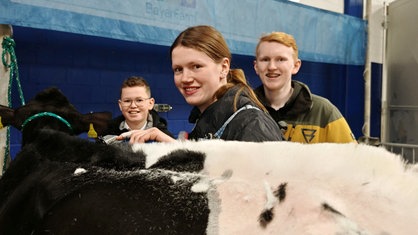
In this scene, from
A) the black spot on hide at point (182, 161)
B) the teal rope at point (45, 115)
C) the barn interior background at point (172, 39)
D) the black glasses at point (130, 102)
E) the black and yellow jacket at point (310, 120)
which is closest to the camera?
the black spot on hide at point (182, 161)

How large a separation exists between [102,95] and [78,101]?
0.20 meters

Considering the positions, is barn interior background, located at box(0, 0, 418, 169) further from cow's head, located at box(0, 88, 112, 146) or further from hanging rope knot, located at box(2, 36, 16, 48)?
cow's head, located at box(0, 88, 112, 146)

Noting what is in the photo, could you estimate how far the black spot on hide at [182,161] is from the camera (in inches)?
24.5

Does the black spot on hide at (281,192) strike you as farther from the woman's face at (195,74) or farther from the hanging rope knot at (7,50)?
the hanging rope knot at (7,50)

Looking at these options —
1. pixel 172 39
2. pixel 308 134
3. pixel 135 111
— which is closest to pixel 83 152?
pixel 308 134

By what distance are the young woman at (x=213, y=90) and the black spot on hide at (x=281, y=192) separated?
416mm

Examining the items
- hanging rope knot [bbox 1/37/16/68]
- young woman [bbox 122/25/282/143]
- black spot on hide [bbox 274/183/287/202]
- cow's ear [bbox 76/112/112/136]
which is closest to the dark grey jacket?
young woman [bbox 122/25/282/143]

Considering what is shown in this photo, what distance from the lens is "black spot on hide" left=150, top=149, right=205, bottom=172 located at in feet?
2.04

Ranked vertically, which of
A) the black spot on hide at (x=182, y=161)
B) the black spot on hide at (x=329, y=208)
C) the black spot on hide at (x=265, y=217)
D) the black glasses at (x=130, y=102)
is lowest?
the black spot on hide at (x=265, y=217)

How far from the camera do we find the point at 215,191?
0.58 meters

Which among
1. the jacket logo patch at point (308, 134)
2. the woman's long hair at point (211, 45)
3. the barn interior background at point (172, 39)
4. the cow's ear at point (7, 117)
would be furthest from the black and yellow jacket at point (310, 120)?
the barn interior background at point (172, 39)

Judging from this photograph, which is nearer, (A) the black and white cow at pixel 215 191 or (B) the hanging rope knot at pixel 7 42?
(A) the black and white cow at pixel 215 191

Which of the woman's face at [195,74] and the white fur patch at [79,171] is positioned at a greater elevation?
the woman's face at [195,74]

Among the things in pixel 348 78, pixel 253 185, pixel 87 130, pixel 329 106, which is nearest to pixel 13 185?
pixel 87 130
